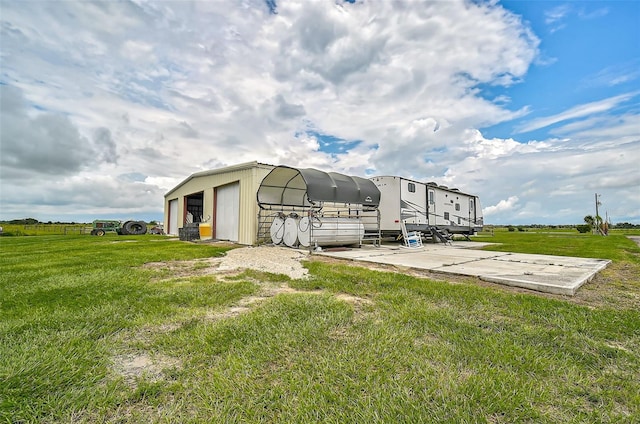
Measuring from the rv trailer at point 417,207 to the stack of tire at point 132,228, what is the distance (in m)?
25.9

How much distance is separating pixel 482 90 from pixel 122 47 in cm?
1456

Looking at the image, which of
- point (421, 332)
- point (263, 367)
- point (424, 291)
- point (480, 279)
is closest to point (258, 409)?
point (263, 367)

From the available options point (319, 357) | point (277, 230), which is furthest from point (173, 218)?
point (319, 357)

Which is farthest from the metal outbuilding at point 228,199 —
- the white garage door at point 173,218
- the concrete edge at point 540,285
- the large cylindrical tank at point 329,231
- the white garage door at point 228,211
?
the concrete edge at point 540,285

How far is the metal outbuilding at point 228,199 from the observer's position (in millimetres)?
14688

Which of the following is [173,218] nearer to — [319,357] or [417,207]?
[417,207]

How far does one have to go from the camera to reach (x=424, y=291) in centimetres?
456

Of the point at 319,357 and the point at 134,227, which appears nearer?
the point at 319,357

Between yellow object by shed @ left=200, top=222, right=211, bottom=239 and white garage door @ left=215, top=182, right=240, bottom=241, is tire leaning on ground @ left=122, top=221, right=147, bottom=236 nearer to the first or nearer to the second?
yellow object by shed @ left=200, top=222, right=211, bottom=239

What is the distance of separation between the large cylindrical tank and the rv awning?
2.64 ft

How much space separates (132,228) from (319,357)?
109 ft

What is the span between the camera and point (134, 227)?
96.9 feet

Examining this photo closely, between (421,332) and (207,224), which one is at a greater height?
(207,224)

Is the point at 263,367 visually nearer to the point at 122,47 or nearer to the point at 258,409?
the point at 258,409
